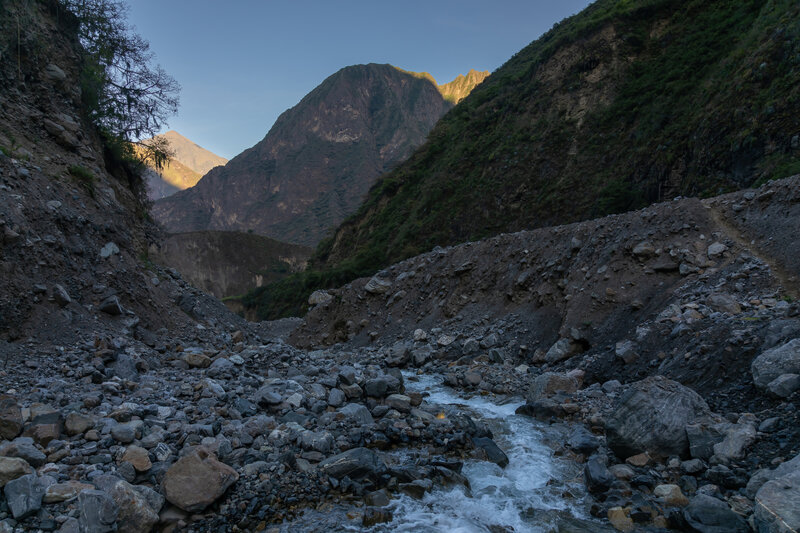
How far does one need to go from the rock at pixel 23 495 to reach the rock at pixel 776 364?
27.8ft

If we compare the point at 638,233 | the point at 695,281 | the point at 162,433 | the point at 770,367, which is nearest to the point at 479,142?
the point at 638,233

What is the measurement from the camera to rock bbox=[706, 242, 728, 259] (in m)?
9.59

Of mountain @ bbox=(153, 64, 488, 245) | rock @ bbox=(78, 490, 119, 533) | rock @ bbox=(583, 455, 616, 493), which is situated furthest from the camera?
mountain @ bbox=(153, 64, 488, 245)

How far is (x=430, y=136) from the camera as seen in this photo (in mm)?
45625

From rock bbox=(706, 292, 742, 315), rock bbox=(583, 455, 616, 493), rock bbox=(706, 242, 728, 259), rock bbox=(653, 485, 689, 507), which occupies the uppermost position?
rock bbox=(706, 242, 728, 259)

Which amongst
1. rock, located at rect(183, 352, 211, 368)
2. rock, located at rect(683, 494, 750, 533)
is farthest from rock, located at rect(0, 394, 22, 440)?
rock, located at rect(683, 494, 750, 533)

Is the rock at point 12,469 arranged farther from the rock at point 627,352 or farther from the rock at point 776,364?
the rock at point 627,352

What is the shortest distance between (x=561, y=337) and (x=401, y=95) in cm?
16418

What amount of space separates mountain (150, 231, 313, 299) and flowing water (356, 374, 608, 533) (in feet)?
234

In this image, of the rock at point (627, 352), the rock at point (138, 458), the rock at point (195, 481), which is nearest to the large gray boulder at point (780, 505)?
the rock at point (627, 352)

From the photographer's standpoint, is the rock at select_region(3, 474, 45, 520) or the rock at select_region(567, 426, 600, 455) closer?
the rock at select_region(3, 474, 45, 520)

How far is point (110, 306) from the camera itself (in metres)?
8.34

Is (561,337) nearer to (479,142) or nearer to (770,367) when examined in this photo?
(770,367)

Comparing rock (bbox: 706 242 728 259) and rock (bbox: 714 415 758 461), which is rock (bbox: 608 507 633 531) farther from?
rock (bbox: 706 242 728 259)
